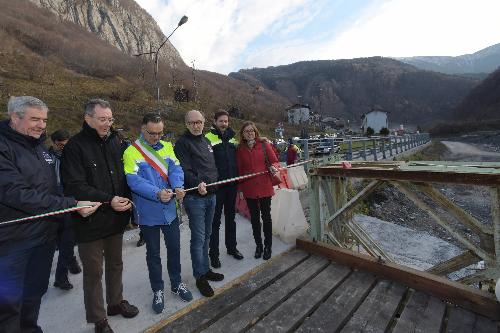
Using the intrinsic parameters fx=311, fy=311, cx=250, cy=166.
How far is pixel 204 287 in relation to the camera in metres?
3.42

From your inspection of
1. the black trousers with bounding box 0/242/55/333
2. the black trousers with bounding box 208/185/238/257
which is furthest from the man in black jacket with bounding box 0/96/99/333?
the black trousers with bounding box 208/185/238/257

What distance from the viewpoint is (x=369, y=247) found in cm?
412

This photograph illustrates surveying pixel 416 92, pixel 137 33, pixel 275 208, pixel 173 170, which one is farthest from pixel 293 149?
pixel 416 92

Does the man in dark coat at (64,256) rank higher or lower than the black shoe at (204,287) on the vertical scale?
higher

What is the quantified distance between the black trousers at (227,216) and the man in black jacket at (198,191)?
38cm

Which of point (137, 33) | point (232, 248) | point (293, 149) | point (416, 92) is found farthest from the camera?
point (416, 92)

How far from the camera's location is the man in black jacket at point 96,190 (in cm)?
272

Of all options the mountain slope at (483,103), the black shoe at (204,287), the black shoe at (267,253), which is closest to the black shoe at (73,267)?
the black shoe at (204,287)

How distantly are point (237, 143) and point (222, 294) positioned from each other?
2047mm

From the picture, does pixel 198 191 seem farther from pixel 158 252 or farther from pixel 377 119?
pixel 377 119

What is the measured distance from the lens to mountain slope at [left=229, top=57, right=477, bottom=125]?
440ft

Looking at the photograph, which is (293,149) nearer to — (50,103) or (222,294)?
(222,294)

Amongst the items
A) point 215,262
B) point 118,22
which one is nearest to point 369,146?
point 215,262

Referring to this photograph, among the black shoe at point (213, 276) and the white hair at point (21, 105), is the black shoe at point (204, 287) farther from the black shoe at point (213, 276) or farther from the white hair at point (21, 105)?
the white hair at point (21, 105)
